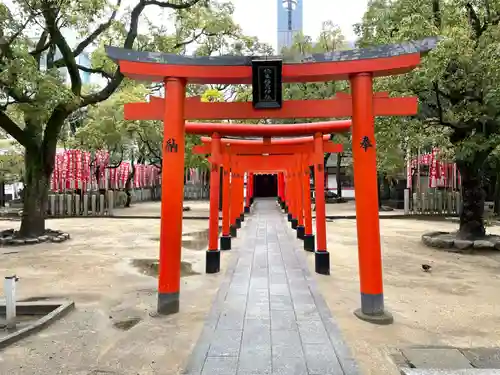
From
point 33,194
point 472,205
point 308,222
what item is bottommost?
point 308,222

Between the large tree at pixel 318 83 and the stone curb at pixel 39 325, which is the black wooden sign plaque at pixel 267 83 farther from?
the large tree at pixel 318 83

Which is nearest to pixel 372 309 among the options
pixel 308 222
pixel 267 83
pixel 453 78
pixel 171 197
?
pixel 171 197

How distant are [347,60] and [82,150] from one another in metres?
19.9

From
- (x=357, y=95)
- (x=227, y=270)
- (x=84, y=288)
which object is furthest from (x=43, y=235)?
(x=357, y=95)

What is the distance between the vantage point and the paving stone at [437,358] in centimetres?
417

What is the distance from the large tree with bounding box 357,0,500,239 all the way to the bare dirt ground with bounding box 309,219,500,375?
2786 millimetres

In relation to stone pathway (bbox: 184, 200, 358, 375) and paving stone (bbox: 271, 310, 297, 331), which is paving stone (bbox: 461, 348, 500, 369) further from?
paving stone (bbox: 271, 310, 297, 331)

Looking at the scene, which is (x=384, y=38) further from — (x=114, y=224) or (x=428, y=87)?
(x=114, y=224)

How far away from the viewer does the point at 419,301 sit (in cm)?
666

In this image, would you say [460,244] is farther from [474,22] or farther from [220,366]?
[220,366]

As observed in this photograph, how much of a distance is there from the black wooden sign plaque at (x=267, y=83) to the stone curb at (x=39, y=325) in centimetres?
407

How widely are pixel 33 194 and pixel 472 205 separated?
45.8 ft

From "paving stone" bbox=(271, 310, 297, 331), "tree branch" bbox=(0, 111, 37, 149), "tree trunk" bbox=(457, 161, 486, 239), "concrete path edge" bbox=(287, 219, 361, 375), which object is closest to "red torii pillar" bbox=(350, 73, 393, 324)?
"concrete path edge" bbox=(287, 219, 361, 375)

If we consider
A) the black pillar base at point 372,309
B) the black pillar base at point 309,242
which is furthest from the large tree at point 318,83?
the black pillar base at point 372,309
